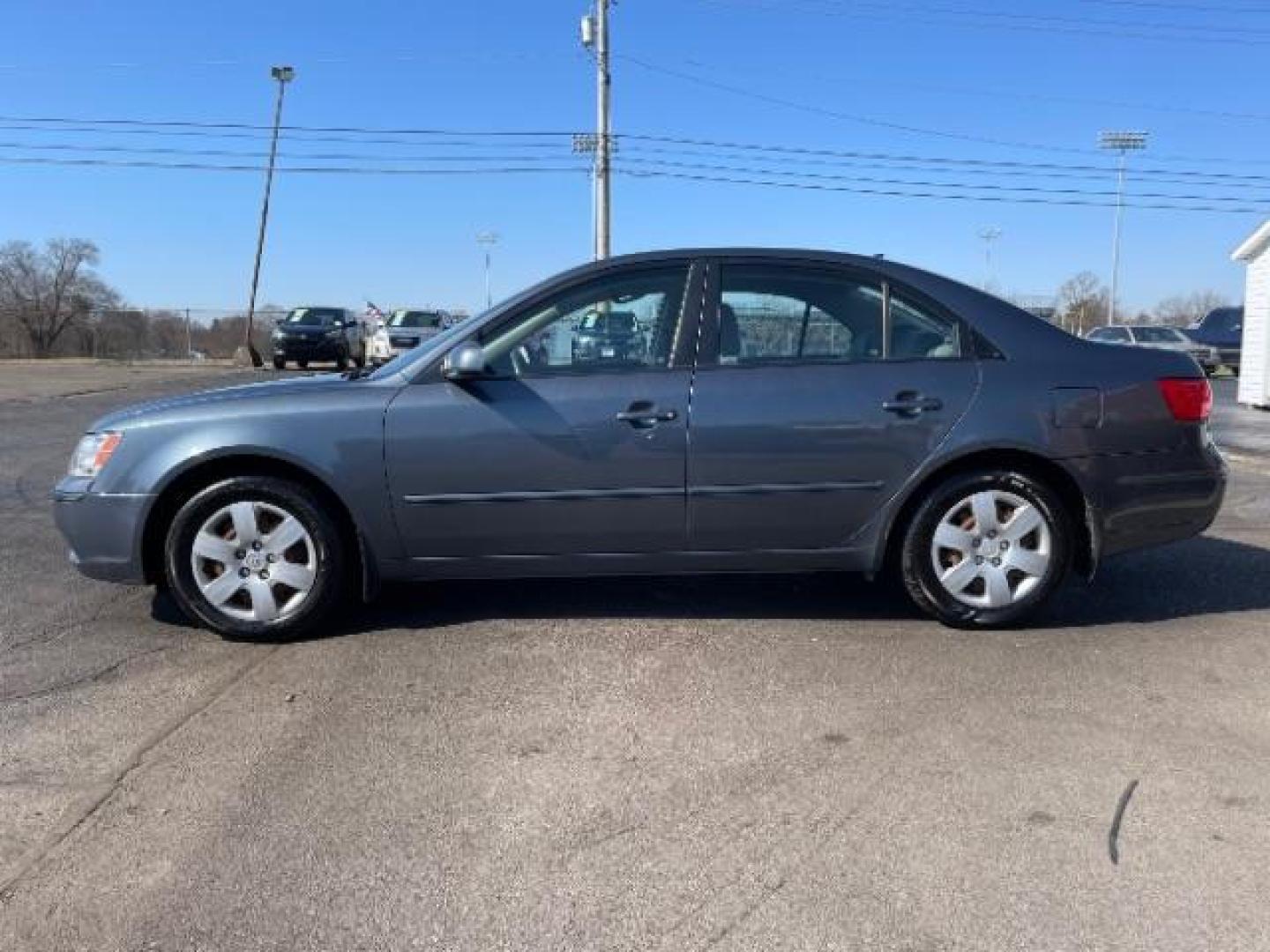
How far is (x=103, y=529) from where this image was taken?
178 inches

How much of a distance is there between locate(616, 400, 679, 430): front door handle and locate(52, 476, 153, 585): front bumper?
2.01 m

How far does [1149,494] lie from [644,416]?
2228 millimetres

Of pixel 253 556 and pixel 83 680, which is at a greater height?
pixel 253 556

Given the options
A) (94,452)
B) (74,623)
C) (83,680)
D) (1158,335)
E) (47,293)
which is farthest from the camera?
(47,293)

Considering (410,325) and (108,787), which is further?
(410,325)

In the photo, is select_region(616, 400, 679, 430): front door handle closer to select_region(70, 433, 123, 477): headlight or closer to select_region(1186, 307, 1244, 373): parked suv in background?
select_region(70, 433, 123, 477): headlight

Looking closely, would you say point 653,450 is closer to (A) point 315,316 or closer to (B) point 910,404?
(B) point 910,404

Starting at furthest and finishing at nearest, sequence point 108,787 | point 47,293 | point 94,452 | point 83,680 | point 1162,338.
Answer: point 47,293
point 1162,338
point 94,452
point 83,680
point 108,787

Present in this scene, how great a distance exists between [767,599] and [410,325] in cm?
2662

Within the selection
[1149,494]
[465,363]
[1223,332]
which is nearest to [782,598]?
[1149,494]

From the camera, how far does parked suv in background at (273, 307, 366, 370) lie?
30.5 m

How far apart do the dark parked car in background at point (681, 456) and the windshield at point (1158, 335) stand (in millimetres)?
27115

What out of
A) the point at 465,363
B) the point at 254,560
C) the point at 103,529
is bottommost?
the point at 254,560

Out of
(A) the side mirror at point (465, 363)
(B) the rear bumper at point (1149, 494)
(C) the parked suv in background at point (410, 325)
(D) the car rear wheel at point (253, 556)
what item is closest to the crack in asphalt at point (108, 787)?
(D) the car rear wheel at point (253, 556)
